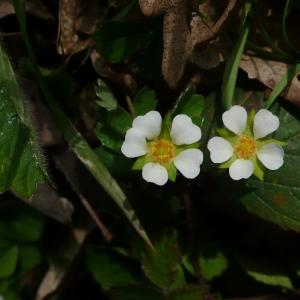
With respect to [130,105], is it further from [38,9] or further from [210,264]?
[210,264]

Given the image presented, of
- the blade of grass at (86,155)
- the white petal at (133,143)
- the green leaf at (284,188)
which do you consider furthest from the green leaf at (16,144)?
the green leaf at (284,188)

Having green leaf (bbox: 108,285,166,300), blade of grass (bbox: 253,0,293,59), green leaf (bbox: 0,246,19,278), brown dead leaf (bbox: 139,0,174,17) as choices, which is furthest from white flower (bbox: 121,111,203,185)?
green leaf (bbox: 0,246,19,278)

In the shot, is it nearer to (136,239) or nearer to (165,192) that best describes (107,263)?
(136,239)

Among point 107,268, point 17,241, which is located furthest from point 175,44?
point 17,241

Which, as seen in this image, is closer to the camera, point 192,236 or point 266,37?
point 266,37

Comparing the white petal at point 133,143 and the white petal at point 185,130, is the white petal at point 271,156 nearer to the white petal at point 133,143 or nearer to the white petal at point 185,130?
the white petal at point 185,130

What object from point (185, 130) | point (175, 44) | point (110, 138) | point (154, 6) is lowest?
point (110, 138)
